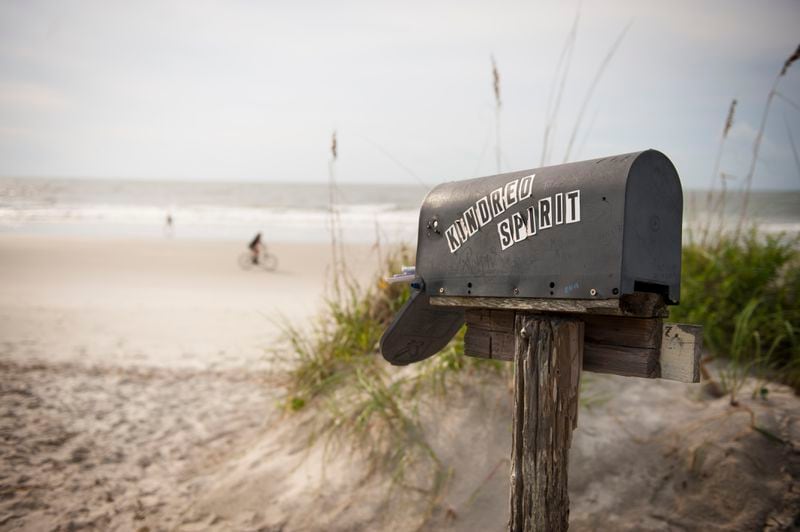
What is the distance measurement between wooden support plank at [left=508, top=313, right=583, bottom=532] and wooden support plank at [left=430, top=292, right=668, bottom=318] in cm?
10

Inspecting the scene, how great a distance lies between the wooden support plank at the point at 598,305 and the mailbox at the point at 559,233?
18 mm

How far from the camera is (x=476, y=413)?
10.00 ft

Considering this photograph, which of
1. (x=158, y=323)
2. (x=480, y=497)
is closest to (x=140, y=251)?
(x=158, y=323)

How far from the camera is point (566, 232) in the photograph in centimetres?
144

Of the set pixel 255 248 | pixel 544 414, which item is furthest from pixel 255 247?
pixel 544 414

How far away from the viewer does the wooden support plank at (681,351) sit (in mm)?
1525

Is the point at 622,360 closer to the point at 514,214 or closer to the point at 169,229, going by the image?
the point at 514,214

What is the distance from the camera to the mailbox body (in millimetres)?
1354

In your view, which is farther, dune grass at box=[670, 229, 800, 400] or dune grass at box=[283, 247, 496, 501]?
dune grass at box=[670, 229, 800, 400]

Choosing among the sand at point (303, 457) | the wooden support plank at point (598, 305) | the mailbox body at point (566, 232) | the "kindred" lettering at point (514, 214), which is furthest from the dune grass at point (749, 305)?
the "kindred" lettering at point (514, 214)

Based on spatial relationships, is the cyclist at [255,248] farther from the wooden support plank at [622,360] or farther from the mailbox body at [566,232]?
the wooden support plank at [622,360]

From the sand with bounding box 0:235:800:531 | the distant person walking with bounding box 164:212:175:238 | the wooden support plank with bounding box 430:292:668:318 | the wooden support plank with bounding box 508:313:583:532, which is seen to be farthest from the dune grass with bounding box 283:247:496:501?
the distant person walking with bounding box 164:212:175:238

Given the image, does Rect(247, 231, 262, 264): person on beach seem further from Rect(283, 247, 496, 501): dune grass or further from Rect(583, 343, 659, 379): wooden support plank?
Rect(583, 343, 659, 379): wooden support plank

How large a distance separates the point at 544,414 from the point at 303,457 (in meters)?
1.87
